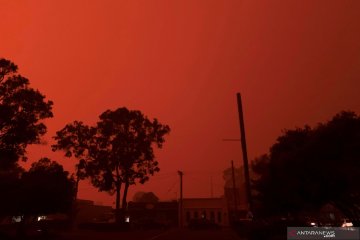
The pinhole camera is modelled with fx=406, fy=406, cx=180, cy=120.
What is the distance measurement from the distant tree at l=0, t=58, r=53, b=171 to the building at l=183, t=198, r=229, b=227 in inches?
2267

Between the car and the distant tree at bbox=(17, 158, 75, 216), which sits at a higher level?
the distant tree at bbox=(17, 158, 75, 216)

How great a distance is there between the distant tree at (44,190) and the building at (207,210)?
45617mm

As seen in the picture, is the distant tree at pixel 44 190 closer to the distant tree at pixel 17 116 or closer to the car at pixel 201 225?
the distant tree at pixel 17 116

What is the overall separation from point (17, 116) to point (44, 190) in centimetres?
948

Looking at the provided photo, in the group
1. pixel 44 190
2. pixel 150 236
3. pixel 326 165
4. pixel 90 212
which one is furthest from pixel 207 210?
pixel 326 165

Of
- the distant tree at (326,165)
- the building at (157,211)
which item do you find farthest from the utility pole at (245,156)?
the building at (157,211)

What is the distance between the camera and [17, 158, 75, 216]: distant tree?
34.2 meters

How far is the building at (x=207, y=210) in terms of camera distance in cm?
8238

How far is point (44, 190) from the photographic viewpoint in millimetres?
35000

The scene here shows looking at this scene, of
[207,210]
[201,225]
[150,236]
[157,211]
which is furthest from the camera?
[157,211]

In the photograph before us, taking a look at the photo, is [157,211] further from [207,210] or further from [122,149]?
[122,149]

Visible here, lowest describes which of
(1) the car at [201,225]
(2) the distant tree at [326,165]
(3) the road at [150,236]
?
(3) the road at [150,236]

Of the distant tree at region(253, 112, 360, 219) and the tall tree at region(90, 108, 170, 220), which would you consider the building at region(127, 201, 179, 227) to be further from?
the distant tree at region(253, 112, 360, 219)

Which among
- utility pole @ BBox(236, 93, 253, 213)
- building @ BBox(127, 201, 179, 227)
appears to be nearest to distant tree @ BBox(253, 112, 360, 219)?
utility pole @ BBox(236, 93, 253, 213)
